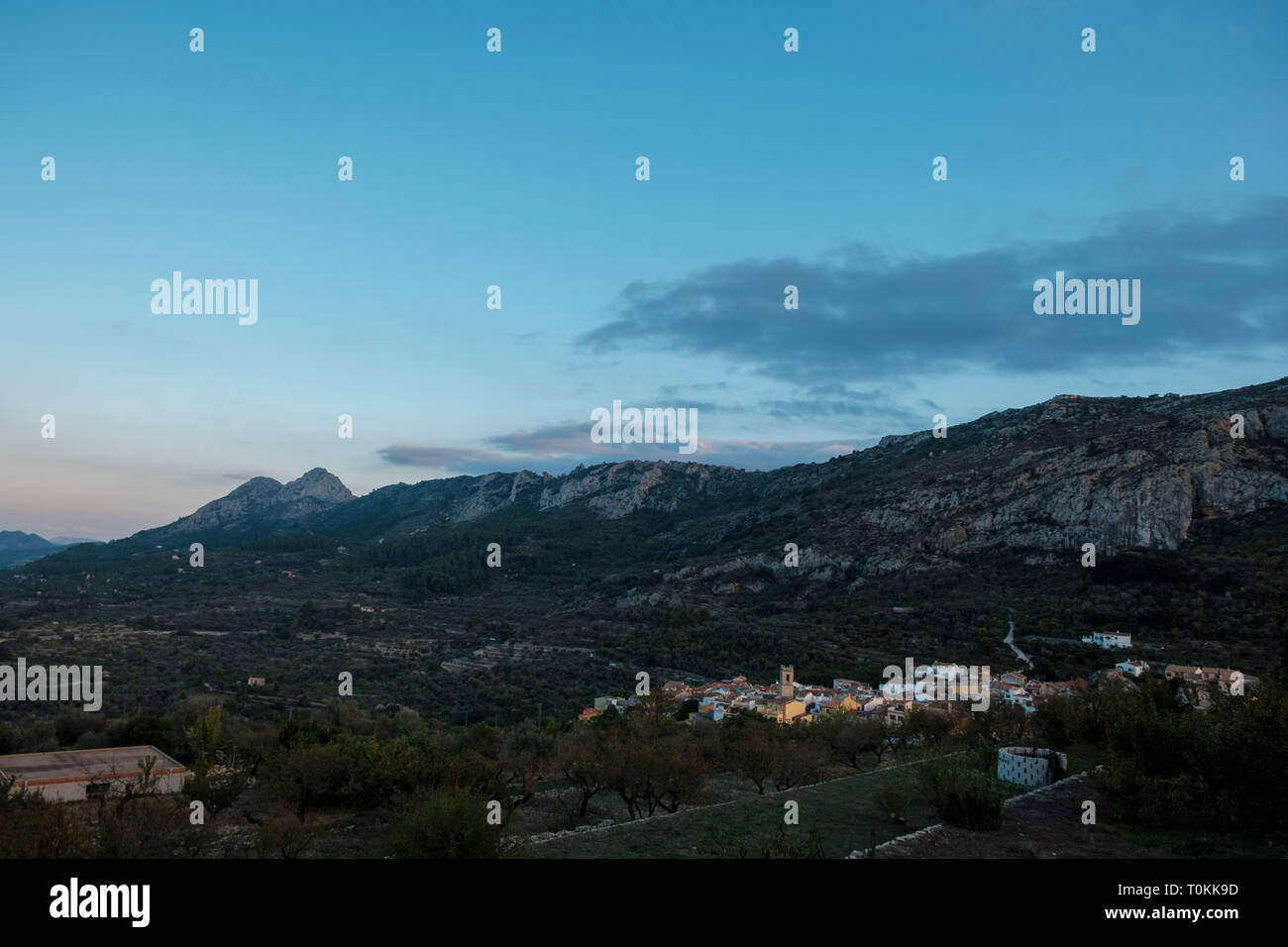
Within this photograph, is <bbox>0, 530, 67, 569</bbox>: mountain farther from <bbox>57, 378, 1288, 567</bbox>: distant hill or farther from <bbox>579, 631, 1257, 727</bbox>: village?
<bbox>579, 631, 1257, 727</bbox>: village

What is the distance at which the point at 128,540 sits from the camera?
122 m

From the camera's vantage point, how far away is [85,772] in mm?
18375

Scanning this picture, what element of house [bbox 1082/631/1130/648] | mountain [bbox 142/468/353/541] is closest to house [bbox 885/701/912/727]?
house [bbox 1082/631/1130/648]

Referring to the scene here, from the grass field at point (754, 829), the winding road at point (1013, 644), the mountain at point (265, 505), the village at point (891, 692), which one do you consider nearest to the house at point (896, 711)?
the village at point (891, 692)

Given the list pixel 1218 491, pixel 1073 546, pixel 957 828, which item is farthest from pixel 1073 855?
pixel 1218 491

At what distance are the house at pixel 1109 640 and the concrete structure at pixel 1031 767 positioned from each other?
29.1 meters

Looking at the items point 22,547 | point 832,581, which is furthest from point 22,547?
point 832,581

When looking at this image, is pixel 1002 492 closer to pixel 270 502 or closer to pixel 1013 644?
pixel 1013 644

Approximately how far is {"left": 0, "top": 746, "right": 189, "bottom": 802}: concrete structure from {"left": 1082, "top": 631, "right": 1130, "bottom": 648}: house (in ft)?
136

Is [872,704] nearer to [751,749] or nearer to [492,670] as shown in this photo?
[751,749]
